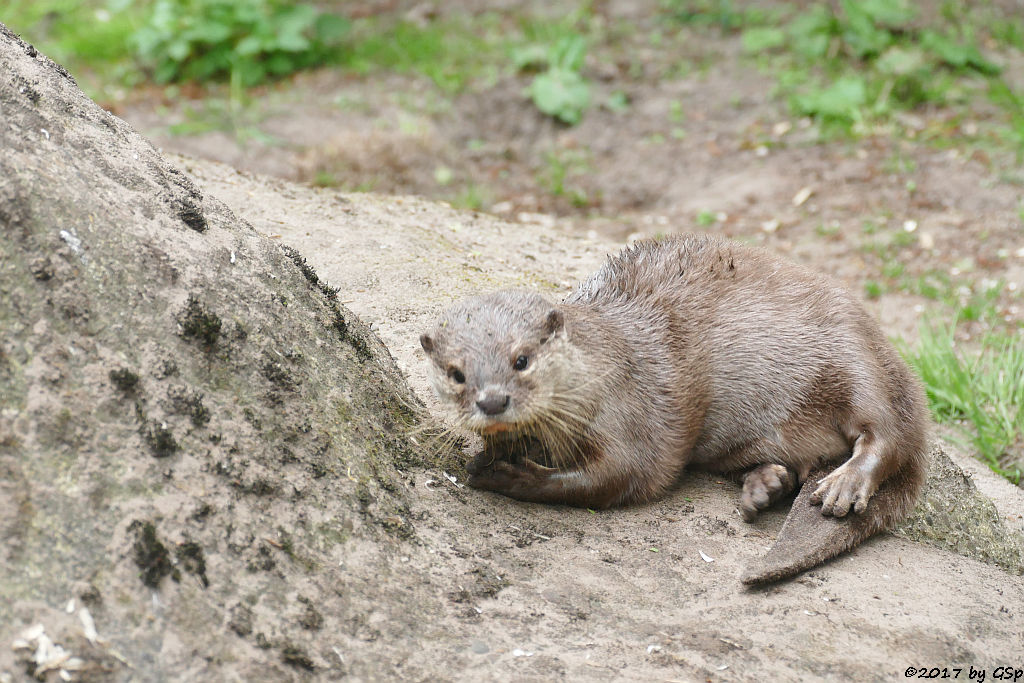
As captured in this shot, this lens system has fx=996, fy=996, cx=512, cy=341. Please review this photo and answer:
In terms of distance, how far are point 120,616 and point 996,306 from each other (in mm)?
5015

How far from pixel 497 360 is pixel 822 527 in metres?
1.05

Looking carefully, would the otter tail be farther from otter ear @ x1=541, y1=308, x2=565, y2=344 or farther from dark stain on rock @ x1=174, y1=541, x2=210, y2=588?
dark stain on rock @ x1=174, y1=541, x2=210, y2=588

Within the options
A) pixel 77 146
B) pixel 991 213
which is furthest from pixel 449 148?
pixel 77 146

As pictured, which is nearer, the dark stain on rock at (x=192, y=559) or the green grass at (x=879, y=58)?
the dark stain on rock at (x=192, y=559)

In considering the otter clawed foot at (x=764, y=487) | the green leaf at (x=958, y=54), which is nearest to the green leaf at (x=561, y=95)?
the green leaf at (x=958, y=54)

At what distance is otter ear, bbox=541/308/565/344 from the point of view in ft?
9.14

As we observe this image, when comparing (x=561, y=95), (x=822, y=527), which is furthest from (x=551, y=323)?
(x=561, y=95)

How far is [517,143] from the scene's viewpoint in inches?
309

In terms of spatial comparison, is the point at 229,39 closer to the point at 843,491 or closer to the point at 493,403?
the point at 493,403

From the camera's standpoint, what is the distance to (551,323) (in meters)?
2.80

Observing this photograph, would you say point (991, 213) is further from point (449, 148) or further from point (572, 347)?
point (572, 347)

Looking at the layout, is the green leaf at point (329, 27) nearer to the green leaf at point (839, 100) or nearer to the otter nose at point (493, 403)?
the green leaf at point (839, 100)

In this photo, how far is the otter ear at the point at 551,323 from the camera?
2787 mm

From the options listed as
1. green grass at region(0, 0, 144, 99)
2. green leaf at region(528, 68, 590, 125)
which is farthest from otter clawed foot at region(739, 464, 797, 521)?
green grass at region(0, 0, 144, 99)
